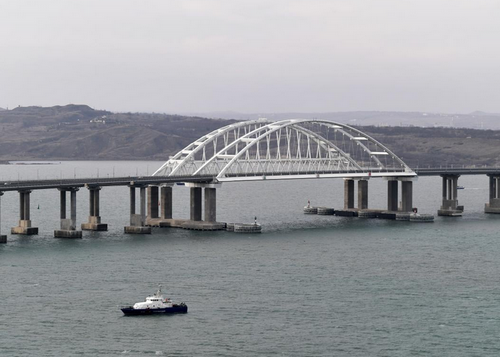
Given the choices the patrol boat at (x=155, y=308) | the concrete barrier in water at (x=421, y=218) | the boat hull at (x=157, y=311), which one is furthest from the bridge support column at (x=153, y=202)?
the boat hull at (x=157, y=311)

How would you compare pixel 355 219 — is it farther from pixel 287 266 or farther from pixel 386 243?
pixel 287 266

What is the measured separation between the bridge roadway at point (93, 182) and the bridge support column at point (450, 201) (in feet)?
126

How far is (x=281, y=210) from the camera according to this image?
6147 inches

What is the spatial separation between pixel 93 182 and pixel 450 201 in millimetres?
56145

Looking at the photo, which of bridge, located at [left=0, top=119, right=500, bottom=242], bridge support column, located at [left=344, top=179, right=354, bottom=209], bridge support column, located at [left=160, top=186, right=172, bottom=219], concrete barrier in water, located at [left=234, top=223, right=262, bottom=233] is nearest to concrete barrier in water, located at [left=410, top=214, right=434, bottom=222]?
bridge, located at [left=0, top=119, right=500, bottom=242]

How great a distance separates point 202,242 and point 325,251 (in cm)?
1344

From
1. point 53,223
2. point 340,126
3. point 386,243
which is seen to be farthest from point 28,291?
point 340,126

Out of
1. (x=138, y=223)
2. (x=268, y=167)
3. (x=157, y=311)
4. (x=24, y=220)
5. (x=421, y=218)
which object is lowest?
(x=157, y=311)

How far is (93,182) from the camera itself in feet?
378

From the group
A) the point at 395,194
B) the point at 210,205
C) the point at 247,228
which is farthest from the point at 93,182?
the point at 395,194

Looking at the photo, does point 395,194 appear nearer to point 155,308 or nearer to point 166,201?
point 166,201

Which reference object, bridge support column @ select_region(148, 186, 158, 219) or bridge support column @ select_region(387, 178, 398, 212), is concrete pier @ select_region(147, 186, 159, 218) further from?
bridge support column @ select_region(387, 178, 398, 212)

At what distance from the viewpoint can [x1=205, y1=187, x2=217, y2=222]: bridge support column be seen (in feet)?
397

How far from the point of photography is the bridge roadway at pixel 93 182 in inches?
4288
